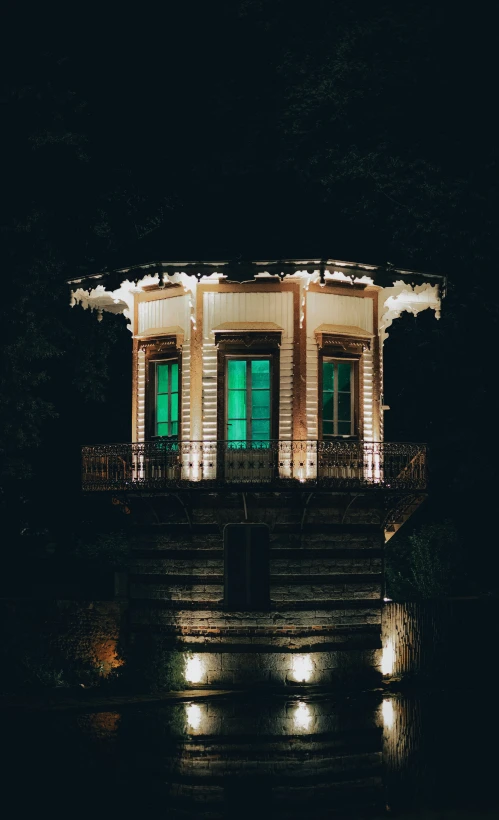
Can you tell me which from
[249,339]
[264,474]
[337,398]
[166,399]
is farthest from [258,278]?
[264,474]

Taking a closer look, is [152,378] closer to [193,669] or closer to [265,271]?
[265,271]

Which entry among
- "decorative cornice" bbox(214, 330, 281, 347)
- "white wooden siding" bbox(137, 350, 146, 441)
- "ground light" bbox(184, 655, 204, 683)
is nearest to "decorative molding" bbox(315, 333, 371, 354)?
"decorative cornice" bbox(214, 330, 281, 347)

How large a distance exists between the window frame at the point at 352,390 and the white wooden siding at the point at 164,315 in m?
3.05

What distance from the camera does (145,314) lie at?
37.6 meters

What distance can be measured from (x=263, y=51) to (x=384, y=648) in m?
20.6

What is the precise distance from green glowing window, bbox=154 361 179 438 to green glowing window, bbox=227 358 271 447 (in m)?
1.43

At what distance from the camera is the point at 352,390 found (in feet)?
121

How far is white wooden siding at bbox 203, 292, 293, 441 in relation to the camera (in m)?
35.7

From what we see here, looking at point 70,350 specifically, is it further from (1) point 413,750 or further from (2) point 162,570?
(1) point 413,750

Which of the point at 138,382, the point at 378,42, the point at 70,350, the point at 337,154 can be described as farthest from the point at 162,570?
the point at 378,42

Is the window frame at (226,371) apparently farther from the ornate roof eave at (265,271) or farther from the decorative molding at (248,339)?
the ornate roof eave at (265,271)

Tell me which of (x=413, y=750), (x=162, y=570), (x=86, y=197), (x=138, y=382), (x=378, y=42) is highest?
(x=378, y=42)

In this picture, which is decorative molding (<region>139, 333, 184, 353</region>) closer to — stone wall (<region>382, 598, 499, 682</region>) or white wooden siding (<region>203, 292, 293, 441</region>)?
white wooden siding (<region>203, 292, 293, 441</region>)

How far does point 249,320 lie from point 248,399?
68.1 inches
